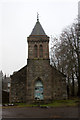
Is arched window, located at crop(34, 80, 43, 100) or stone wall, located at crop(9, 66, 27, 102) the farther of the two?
stone wall, located at crop(9, 66, 27, 102)

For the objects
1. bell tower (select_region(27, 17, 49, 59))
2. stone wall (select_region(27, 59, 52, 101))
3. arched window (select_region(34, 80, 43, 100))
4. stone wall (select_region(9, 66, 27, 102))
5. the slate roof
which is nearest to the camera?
stone wall (select_region(27, 59, 52, 101))

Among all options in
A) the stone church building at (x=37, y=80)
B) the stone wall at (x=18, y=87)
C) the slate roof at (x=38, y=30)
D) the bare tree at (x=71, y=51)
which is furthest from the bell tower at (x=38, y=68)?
the bare tree at (x=71, y=51)

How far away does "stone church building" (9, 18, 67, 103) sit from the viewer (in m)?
22.3

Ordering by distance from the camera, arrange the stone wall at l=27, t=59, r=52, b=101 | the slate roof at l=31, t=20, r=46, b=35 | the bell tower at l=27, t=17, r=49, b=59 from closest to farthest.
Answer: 1. the stone wall at l=27, t=59, r=52, b=101
2. the bell tower at l=27, t=17, r=49, b=59
3. the slate roof at l=31, t=20, r=46, b=35

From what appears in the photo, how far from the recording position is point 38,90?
2248cm

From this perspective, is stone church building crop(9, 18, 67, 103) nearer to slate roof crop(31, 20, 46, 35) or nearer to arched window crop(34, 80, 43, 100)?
arched window crop(34, 80, 43, 100)

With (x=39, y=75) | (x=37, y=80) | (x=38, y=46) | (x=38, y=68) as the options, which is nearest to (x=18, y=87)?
(x=37, y=80)

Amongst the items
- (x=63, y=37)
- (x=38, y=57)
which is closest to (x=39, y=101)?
(x=38, y=57)

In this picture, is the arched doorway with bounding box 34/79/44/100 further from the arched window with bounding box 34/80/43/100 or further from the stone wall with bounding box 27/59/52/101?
the stone wall with bounding box 27/59/52/101

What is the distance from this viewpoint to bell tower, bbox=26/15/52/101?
22.3m

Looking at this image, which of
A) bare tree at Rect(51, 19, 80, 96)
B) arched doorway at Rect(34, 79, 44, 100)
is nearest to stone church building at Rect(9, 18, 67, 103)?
arched doorway at Rect(34, 79, 44, 100)

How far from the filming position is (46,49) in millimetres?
23859

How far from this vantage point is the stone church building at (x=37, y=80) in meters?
22.3

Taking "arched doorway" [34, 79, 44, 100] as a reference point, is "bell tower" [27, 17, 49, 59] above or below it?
above
